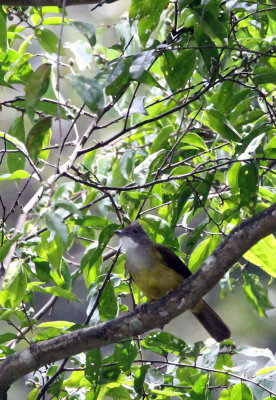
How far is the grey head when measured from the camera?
3957mm

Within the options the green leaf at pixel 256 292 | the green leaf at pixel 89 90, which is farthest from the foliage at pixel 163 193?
the green leaf at pixel 89 90

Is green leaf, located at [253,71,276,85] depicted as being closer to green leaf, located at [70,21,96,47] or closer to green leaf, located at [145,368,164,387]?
green leaf, located at [70,21,96,47]

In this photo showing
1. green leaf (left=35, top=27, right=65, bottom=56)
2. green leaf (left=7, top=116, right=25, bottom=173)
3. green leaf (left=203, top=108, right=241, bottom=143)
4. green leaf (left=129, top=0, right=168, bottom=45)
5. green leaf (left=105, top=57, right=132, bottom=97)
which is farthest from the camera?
green leaf (left=7, top=116, right=25, bottom=173)

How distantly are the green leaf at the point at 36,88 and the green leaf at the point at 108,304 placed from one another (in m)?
1.39

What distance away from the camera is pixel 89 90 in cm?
238

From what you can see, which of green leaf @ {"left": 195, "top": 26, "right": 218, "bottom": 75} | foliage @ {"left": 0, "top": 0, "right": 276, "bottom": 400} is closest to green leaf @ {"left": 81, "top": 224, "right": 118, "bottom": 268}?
foliage @ {"left": 0, "top": 0, "right": 276, "bottom": 400}

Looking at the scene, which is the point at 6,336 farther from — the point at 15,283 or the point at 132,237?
the point at 132,237

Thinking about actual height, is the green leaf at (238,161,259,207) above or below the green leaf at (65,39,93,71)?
below

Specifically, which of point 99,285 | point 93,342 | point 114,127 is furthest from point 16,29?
point 114,127

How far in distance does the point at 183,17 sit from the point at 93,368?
6.43ft

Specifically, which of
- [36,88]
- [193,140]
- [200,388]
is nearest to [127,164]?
[193,140]

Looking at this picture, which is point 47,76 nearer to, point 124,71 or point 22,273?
point 124,71

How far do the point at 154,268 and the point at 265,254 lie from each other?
80 centimetres

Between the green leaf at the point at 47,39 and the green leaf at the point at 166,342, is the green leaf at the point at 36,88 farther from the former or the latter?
the green leaf at the point at 166,342
